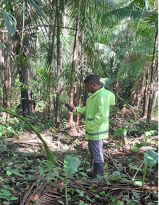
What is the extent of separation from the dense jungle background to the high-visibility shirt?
588 mm

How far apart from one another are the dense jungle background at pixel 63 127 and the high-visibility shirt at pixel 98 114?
23.1 inches

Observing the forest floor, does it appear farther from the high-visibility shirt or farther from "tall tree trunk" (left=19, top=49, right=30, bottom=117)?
"tall tree trunk" (left=19, top=49, right=30, bottom=117)

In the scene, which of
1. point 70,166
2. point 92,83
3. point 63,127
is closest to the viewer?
point 70,166

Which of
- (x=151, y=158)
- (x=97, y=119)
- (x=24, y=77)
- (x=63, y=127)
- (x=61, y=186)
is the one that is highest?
(x=24, y=77)

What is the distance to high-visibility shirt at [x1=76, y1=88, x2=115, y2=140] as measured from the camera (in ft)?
8.93

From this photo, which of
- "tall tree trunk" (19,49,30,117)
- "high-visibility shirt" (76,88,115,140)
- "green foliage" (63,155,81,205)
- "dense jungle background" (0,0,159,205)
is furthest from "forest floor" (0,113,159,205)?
"tall tree trunk" (19,49,30,117)

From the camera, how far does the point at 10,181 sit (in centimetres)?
257

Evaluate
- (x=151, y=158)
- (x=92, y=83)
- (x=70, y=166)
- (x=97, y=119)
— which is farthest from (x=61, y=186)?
(x=92, y=83)

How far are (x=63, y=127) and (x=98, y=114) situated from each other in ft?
12.1

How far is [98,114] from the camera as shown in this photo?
8.91 feet

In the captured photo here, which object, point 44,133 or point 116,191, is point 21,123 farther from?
point 116,191

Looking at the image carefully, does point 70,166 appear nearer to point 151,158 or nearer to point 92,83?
point 151,158

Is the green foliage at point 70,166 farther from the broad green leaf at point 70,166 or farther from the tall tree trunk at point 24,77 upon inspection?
the tall tree trunk at point 24,77

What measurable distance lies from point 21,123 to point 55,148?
60.5 inches
